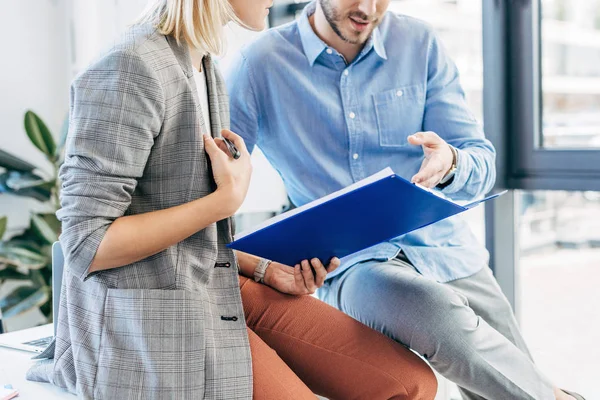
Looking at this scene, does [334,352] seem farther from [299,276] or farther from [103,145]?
[103,145]

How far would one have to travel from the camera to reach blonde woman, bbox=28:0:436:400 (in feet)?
3.61

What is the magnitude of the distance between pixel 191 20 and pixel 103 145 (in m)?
0.28

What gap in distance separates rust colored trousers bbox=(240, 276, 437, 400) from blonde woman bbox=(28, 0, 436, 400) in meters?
0.11

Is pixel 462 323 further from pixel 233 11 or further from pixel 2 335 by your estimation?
pixel 2 335

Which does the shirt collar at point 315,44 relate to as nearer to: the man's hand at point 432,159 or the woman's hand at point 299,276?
the man's hand at point 432,159

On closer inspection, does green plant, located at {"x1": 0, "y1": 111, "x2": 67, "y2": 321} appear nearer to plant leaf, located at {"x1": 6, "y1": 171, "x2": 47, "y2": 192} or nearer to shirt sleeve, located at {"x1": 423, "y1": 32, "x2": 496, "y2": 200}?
plant leaf, located at {"x1": 6, "y1": 171, "x2": 47, "y2": 192}

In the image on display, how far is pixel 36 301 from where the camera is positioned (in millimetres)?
2695

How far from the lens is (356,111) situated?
1.68 m

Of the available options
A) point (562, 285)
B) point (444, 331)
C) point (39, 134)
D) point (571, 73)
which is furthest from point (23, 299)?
point (571, 73)

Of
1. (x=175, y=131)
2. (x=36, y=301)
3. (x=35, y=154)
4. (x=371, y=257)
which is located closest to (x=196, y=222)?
(x=175, y=131)

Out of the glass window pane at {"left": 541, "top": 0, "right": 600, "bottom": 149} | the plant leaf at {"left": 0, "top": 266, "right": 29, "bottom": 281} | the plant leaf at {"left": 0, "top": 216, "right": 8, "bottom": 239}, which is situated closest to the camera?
the glass window pane at {"left": 541, "top": 0, "right": 600, "bottom": 149}

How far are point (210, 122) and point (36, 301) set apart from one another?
5.54ft

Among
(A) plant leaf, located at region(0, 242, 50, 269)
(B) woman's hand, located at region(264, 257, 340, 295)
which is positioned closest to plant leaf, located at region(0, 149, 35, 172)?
(A) plant leaf, located at region(0, 242, 50, 269)

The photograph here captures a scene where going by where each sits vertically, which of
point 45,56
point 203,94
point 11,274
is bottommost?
point 11,274
